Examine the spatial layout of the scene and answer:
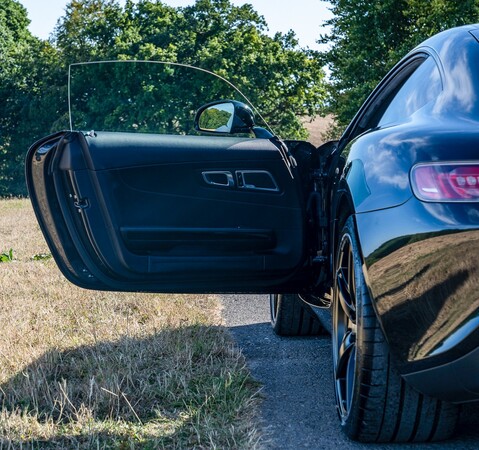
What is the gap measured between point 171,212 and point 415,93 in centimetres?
126

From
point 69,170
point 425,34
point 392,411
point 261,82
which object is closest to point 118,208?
point 69,170

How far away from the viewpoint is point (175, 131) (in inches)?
168

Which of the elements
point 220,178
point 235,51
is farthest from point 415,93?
point 235,51

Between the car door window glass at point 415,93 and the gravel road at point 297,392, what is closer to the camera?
the car door window glass at point 415,93

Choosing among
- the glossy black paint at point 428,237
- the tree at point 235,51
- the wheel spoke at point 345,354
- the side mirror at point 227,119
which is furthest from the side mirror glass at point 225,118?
the tree at point 235,51

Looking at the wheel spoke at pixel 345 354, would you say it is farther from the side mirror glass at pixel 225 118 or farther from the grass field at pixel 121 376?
the side mirror glass at pixel 225 118

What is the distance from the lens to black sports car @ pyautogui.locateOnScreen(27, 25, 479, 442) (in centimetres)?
251

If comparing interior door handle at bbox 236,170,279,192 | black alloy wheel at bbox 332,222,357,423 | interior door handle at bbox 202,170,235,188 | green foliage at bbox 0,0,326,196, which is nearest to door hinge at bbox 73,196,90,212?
interior door handle at bbox 202,170,235,188

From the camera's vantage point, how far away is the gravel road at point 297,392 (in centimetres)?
330

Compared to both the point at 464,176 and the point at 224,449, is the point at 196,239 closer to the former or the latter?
the point at 224,449

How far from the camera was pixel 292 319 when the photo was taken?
17.3 ft

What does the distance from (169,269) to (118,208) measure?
1.19ft

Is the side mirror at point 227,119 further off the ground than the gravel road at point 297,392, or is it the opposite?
the side mirror at point 227,119

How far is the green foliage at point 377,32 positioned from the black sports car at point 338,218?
950 inches
